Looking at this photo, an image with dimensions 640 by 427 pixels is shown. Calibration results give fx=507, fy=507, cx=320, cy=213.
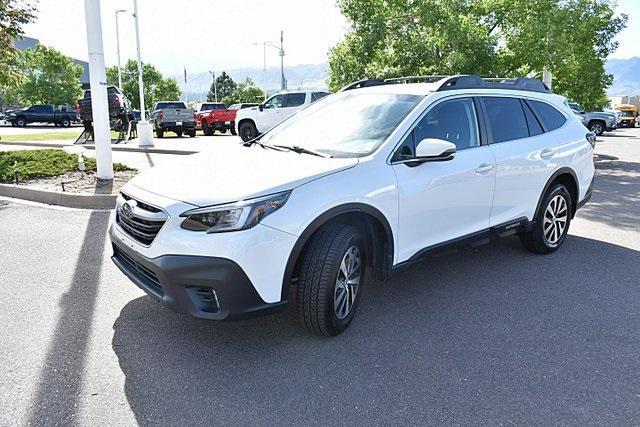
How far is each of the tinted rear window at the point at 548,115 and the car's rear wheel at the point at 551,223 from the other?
2.08ft

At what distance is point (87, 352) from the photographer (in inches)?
129

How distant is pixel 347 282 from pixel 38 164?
891 centimetres

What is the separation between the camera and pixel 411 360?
127 inches

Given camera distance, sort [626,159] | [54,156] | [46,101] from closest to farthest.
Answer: [54,156] → [626,159] → [46,101]

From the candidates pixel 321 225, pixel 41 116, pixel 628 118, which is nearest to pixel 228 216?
pixel 321 225

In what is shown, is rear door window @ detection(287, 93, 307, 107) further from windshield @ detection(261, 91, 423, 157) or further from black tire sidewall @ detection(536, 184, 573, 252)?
windshield @ detection(261, 91, 423, 157)

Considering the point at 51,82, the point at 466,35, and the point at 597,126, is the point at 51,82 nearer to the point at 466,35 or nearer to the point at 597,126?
the point at 597,126

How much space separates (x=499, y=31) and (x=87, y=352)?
12.1 metres

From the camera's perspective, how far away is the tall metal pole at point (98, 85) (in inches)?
329

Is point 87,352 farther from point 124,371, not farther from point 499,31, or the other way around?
point 499,31

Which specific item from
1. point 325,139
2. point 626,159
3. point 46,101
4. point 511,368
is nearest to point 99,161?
point 325,139

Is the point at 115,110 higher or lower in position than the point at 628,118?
higher

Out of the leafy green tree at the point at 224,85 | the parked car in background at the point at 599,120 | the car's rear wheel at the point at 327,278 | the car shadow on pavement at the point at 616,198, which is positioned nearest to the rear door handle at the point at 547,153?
the car shadow on pavement at the point at 616,198

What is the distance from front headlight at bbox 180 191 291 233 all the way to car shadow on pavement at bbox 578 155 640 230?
5.72 meters
